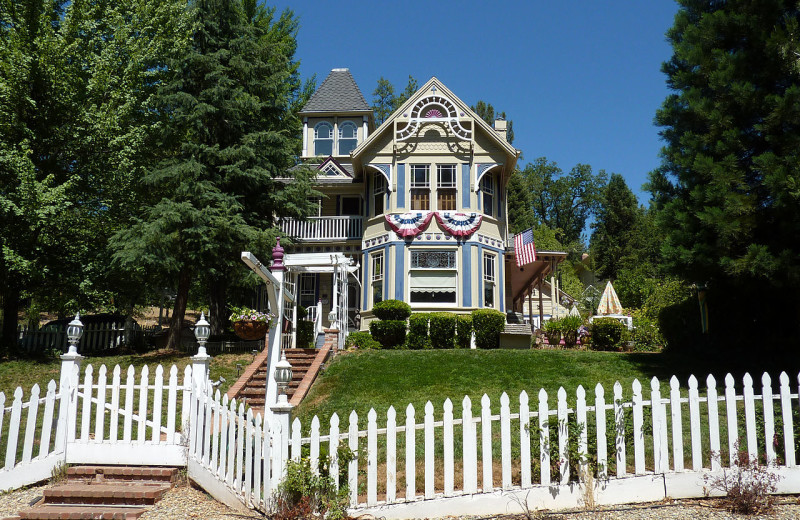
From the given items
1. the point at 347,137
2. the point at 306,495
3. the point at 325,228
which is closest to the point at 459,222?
the point at 325,228

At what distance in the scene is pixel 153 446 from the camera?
7.70 meters

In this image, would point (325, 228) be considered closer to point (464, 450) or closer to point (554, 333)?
point (554, 333)

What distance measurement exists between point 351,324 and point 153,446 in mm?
15248

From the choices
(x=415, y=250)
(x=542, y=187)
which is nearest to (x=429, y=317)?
(x=415, y=250)

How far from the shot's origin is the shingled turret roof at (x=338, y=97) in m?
28.8

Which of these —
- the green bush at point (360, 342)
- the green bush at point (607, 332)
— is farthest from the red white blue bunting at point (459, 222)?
the green bush at point (607, 332)

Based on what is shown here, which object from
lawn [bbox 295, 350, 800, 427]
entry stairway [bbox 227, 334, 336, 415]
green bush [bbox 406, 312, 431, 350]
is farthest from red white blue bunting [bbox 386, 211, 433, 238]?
entry stairway [bbox 227, 334, 336, 415]

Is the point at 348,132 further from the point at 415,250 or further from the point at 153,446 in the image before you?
the point at 153,446

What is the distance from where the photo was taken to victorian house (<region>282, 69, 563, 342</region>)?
2078 centimetres

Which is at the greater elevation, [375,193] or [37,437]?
[375,193]

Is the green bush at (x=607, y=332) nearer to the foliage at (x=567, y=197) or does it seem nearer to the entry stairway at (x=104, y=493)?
the entry stairway at (x=104, y=493)

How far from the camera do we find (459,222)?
20844mm

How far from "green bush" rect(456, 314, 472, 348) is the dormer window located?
475cm

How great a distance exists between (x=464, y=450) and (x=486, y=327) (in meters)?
12.4
